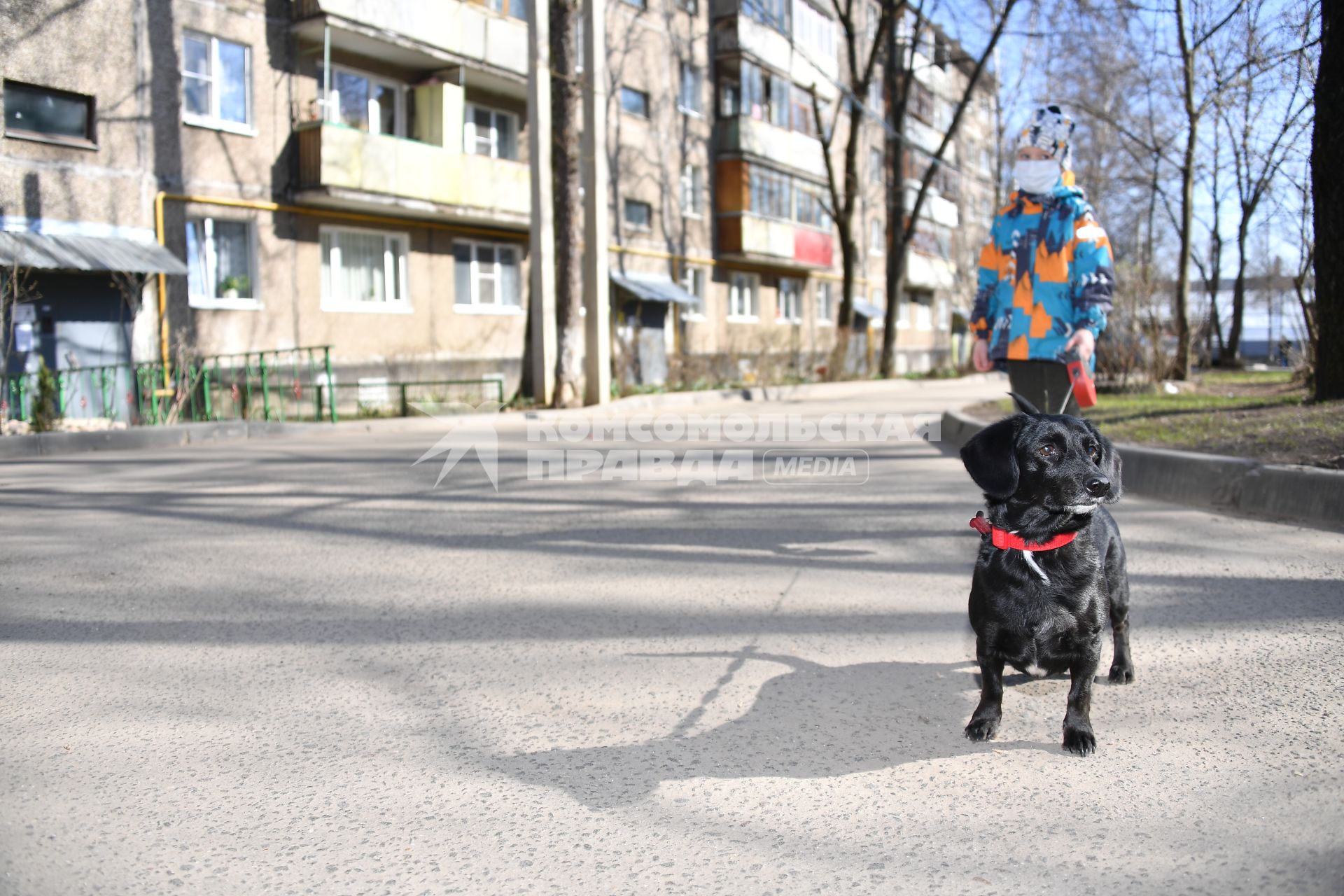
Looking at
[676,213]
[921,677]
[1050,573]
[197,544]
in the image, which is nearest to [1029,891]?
[1050,573]

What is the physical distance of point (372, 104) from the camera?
22047 millimetres

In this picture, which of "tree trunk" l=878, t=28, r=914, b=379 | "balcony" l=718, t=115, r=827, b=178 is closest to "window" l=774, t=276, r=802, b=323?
"balcony" l=718, t=115, r=827, b=178

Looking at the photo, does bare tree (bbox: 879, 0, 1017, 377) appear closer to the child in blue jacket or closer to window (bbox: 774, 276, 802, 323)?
window (bbox: 774, 276, 802, 323)

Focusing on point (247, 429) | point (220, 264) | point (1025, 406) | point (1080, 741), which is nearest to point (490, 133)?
point (220, 264)

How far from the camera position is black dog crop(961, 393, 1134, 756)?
2920mm

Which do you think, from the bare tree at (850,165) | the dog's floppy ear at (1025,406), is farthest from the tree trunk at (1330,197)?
the bare tree at (850,165)

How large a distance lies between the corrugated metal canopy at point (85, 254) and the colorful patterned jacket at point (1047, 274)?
14.1m

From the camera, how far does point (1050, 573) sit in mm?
2965

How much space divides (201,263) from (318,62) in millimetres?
4793

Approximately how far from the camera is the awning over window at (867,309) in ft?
135

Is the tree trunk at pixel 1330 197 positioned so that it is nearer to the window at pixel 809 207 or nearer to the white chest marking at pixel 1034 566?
the white chest marking at pixel 1034 566

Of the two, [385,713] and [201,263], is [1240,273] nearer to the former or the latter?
[201,263]

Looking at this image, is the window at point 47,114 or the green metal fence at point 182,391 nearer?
the green metal fence at point 182,391

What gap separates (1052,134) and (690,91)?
27.1 meters
